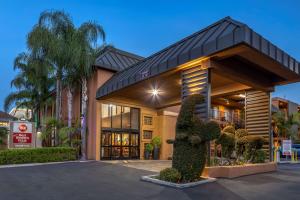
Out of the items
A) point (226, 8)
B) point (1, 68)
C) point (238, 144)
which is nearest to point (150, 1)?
point (226, 8)

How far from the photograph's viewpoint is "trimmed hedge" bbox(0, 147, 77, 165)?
14968 millimetres

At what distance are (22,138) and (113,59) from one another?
300 inches

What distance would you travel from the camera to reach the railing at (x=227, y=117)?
25516 millimetres

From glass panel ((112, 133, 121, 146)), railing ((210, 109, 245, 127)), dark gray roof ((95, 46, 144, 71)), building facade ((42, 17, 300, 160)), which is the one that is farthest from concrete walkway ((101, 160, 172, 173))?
railing ((210, 109, 245, 127))

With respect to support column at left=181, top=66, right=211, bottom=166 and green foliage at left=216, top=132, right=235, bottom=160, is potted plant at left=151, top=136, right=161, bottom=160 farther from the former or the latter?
support column at left=181, top=66, right=211, bottom=166

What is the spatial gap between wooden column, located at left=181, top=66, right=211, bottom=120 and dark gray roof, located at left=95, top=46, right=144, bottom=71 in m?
8.18

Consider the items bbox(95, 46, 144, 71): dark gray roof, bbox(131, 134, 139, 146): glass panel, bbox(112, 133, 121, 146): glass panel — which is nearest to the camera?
bbox(95, 46, 144, 71): dark gray roof

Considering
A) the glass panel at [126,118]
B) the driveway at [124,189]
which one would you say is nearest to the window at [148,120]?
the glass panel at [126,118]

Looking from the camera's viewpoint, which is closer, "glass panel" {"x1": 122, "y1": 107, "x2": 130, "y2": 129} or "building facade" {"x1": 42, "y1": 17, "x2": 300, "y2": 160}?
"building facade" {"x1": 42, "y1": 17, "x2": 300, "y2": 160}

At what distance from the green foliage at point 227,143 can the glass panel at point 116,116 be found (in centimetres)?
898

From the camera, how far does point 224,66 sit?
11.0 meters

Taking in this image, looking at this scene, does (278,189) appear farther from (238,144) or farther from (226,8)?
(226,8)

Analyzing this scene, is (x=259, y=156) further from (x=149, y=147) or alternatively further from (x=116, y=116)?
(x=116, y=116)

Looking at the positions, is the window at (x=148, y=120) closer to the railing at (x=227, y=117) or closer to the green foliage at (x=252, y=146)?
the railing at (x=227, y=117)
